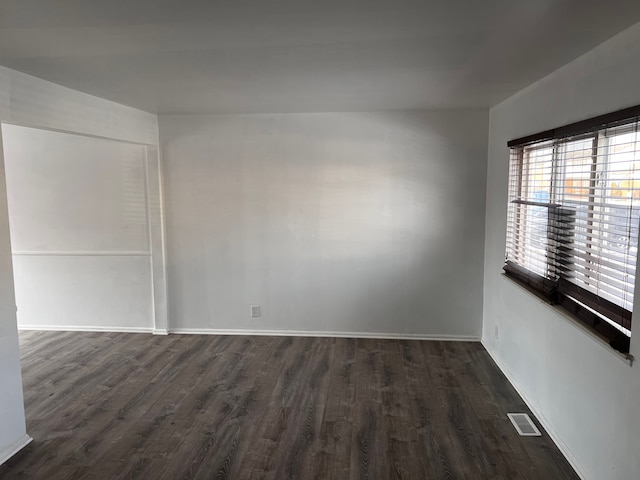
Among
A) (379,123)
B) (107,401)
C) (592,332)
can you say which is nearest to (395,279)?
(379,123)

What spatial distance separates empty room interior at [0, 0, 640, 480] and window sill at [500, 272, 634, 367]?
0.06 ft

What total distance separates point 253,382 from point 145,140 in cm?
251

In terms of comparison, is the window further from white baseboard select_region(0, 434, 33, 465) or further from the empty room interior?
white baseboard select_region(0, 434, 33, 465)

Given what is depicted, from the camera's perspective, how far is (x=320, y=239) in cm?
442

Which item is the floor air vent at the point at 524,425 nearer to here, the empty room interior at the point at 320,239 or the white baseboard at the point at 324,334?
the empty room interior at the point at 320,239

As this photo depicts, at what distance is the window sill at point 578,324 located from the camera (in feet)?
6.45

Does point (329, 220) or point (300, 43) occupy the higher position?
point (300, 43)

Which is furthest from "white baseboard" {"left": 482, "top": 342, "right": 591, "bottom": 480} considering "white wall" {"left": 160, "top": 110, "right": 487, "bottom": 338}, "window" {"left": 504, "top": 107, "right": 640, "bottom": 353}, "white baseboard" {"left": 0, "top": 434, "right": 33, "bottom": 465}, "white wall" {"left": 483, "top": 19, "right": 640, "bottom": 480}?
"white baseboard" {"left": 0, "top": 434, "right": 33, "bottom": 465}

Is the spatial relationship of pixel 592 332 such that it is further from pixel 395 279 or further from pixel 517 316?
pixel 395 279

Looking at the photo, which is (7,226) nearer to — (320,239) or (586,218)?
(320,239)

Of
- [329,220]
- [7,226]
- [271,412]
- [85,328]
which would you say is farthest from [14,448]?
[329,220]

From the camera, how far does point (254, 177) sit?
4.39m

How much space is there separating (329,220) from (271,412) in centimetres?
199

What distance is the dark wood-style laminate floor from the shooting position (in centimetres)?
248
